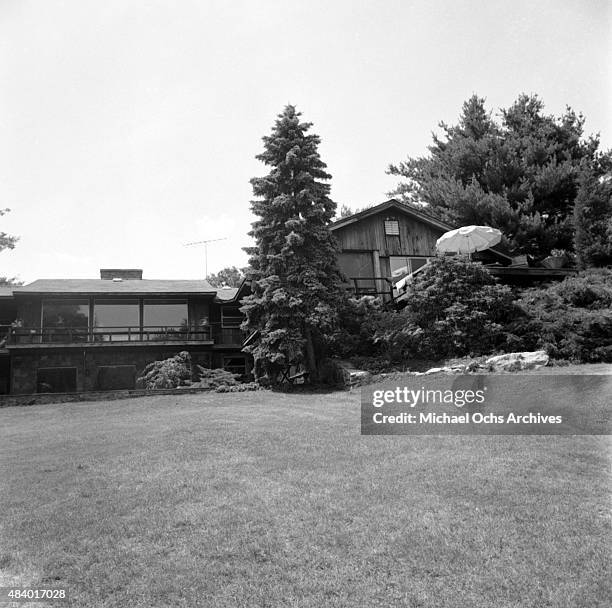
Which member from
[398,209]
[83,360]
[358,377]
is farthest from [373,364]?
[83,360]

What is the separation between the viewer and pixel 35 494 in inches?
271

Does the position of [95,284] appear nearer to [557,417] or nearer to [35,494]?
[35,494]

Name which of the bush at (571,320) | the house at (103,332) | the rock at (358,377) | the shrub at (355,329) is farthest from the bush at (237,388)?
the bush at (571,320)

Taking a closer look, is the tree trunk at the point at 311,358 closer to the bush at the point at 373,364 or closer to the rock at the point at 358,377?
the bush at the point at 373,364

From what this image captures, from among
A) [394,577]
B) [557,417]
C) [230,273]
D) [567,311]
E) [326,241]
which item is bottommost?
[394,577]

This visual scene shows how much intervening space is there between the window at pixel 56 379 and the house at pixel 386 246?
13805mm

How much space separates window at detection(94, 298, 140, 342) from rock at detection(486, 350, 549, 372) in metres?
18.1

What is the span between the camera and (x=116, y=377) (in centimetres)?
2552

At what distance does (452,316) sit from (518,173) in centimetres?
1906

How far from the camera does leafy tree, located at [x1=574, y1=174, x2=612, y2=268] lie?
77.3ft

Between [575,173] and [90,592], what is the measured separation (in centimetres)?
3160

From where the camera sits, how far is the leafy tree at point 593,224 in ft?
77.3

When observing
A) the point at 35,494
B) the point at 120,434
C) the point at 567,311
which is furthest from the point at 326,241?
the point at 35,494

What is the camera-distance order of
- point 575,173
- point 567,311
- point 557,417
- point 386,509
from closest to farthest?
point 386,509
point 557,417
point 567,311
point 575,173
